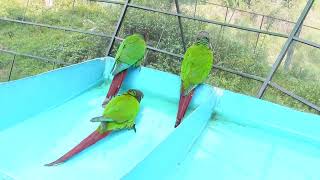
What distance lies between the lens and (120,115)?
1669 mm

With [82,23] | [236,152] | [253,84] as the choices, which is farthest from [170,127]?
[82,23]

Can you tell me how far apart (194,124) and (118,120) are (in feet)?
1.09

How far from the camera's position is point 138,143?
164cm

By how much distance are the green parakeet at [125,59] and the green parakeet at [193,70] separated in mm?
299

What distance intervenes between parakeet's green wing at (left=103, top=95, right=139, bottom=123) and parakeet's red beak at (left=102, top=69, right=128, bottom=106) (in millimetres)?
238

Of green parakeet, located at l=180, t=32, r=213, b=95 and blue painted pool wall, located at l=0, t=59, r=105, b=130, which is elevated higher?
green parakeet, located at l=180, t=32, r=213, b=95

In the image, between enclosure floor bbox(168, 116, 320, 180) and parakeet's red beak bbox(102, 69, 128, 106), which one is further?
parakeet's red beak bbox(102, 69, 128, 106)

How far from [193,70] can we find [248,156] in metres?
0.57

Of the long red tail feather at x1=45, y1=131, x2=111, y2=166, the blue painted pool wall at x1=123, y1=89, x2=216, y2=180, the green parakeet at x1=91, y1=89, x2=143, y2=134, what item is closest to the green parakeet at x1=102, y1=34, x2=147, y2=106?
the green parakeet at x1=91, y1=89, x2=143, y2=134

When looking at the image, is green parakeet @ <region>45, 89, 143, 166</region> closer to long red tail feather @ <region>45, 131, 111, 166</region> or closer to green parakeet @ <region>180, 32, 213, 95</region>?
long red tail feather @ <region>45, 131, 111, 166</region>

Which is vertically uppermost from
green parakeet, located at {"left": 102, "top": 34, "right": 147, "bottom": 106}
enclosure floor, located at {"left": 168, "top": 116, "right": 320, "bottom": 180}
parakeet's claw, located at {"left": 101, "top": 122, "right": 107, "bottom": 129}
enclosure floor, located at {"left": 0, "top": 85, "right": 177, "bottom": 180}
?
green parakeet, located at {"left": 102, "top": 34, "right": 147, "bottom": 106}

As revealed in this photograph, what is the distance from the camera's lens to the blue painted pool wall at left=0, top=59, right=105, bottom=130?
1651 mm

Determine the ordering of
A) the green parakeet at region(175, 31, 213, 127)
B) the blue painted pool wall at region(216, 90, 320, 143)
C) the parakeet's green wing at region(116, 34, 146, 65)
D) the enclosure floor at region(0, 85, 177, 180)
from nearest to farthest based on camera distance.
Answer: the enclosure floor at region(0, 85, 177, 180) < the blue painted pool wall at region(216, 90, 320, 143) < the green parakeet at region(175, 31, 213, 127) < the parakeet's green wing at region(116, 34, 146, 65)

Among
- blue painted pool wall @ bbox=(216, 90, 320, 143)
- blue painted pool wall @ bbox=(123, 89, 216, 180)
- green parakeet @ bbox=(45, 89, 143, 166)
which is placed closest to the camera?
blue painted pool wall @ bbox=(123, 89, 216, 180)
